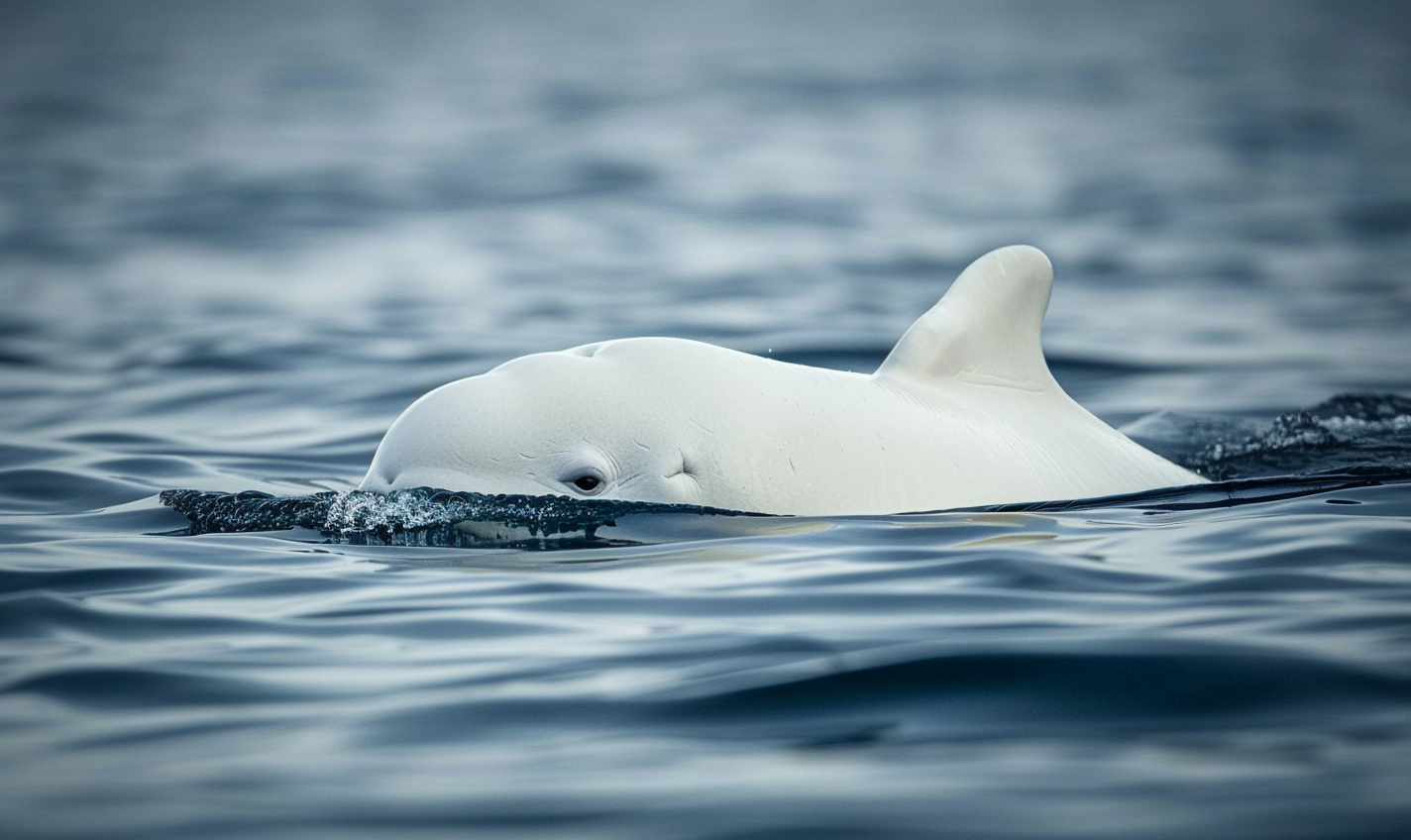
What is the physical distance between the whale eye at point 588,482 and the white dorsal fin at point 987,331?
1.71m

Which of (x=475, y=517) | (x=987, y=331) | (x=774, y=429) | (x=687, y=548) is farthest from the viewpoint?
(x=987, y=331)

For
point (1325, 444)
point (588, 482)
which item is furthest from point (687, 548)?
point (1325, 444)

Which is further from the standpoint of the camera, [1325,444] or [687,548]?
[1325,444]

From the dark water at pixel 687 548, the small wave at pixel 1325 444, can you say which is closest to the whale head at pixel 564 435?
the dark water at pixel 687 548

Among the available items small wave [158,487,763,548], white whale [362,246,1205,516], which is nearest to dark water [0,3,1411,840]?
small wave [158,487,763,548]

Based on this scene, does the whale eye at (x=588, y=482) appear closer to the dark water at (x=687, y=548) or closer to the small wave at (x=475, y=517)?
the small wave at (x=475, y=517)

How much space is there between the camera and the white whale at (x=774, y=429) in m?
6.55

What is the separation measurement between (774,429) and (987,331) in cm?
160

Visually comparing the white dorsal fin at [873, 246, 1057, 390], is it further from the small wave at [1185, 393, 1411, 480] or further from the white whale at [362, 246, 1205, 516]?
the small wave at [1185, 393, 1411, 480]

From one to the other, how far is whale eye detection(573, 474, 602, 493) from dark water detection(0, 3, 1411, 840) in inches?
10.0

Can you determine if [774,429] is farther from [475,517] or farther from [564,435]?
[475,517]

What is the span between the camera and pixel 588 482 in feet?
21.6

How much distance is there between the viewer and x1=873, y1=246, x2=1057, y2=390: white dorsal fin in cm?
781

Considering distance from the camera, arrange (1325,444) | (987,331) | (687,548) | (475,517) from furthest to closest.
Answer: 1. (1325,444)
2. (987,331)
3. (475,517)
4. (687,548)
